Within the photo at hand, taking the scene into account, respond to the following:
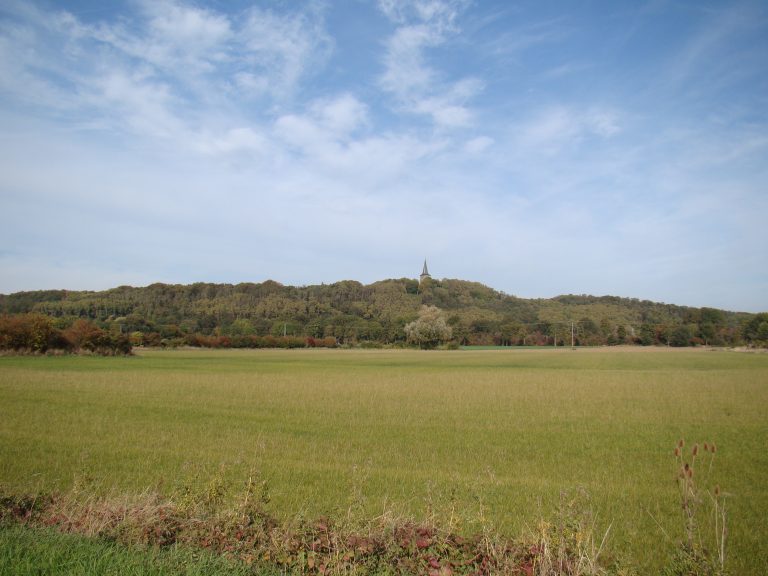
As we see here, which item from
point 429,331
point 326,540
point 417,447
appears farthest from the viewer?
point 429,331

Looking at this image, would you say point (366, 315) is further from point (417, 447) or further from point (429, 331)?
point (417, 447)

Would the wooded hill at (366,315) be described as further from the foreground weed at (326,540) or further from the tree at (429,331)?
the foreground weed at (326,540)

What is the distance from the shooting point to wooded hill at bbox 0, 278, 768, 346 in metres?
139

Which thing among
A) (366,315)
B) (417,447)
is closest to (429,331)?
(366,315)

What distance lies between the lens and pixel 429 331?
133 m

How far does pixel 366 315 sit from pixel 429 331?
39.8 m

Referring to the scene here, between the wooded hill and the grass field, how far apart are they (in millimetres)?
98392

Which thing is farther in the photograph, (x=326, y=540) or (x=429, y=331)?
(x=429, y=331)

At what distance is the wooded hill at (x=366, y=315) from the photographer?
457ft

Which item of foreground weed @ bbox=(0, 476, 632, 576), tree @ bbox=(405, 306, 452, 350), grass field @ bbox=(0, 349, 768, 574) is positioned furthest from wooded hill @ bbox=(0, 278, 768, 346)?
foreground weed @ bbox=(0, 476, 632, 576)

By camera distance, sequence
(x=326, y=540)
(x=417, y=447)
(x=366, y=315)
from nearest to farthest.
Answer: (x=326, y=540) → (x=417, y=447) → (x=366, y=315)

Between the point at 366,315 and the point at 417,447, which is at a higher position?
the point at 366,315

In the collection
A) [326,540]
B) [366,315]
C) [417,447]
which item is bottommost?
[417,447]

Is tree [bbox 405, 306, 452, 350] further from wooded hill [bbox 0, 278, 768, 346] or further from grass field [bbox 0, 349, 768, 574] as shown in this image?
grass field [bbox 0, 349, 768, 574]
